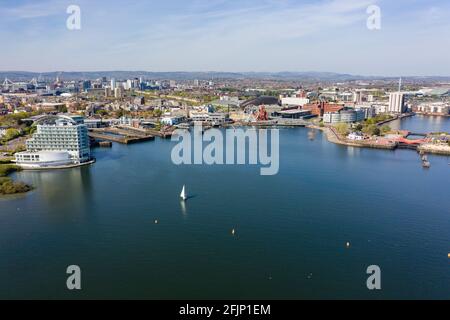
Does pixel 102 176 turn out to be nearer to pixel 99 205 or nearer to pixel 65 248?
pixel 99 205

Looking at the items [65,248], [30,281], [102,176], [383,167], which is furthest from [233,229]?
[383,167]

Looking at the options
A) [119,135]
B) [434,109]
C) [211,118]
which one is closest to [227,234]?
[119,135]

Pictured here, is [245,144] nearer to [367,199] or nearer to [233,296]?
[367,199]

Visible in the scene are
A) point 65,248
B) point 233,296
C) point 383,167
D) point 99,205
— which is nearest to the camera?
point 233,296

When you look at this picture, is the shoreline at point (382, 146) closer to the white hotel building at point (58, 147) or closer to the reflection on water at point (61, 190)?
the white hotel building at point (58, 147)

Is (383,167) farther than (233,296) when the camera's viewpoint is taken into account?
Yes

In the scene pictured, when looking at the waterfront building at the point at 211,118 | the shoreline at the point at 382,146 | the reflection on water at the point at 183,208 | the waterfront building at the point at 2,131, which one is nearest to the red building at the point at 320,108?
the waterfront building at the point at 211,118

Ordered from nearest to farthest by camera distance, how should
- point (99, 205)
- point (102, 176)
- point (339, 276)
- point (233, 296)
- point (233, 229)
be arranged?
point (233, 296)
point (339, 276)
point (233, 229)
point (99, 205)
point (102, 176)
